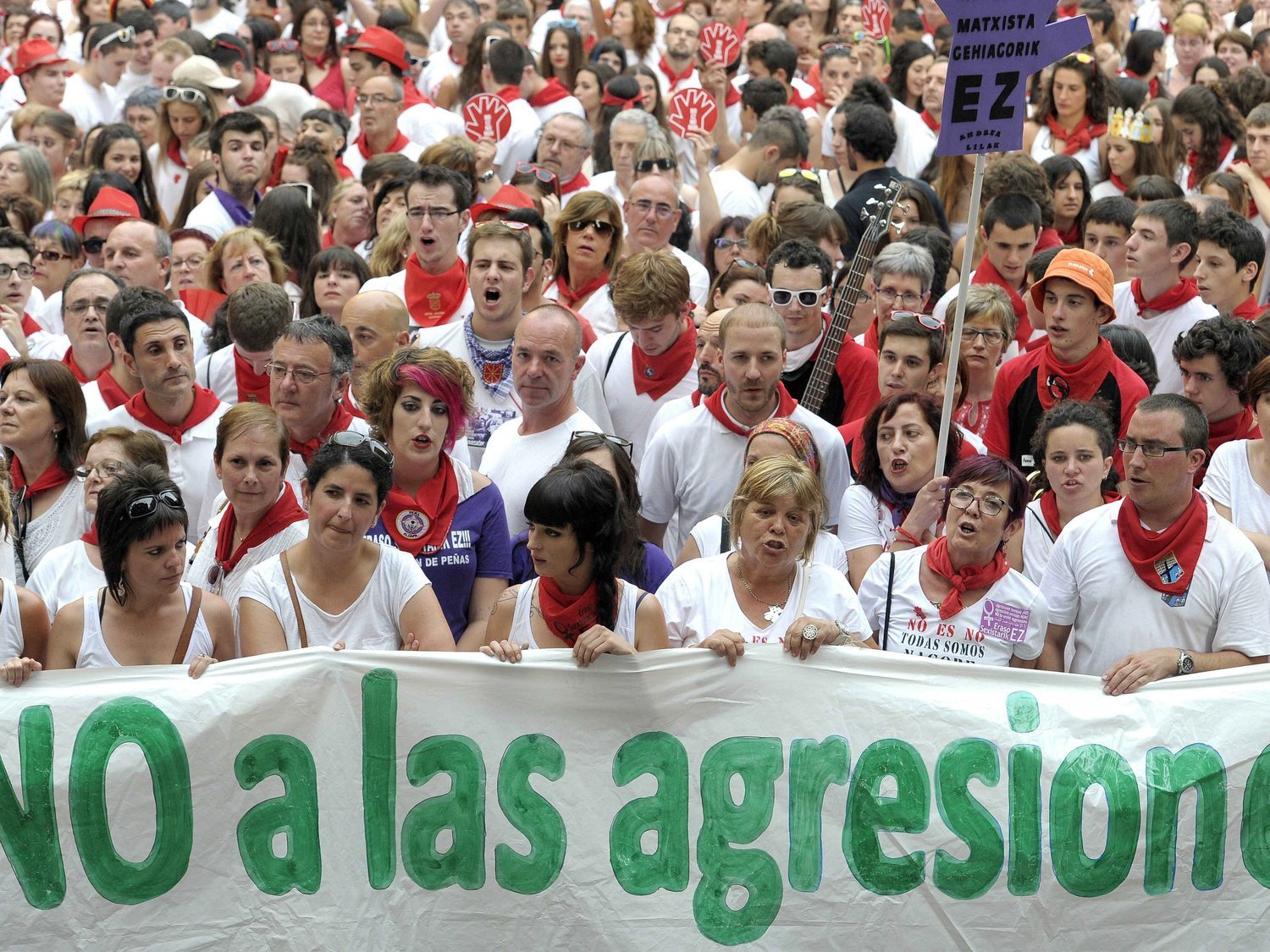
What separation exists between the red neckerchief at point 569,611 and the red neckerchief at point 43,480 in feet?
6.21

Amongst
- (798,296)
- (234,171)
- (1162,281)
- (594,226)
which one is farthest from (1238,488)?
(234,171)

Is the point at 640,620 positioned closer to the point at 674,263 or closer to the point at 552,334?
the point at 552,334

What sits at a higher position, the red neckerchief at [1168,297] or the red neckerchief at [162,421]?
the red neckerchief at [1168,297]

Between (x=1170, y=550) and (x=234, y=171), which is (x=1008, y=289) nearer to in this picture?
(x=1170, y=550)

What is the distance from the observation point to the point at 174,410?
6.43 metres

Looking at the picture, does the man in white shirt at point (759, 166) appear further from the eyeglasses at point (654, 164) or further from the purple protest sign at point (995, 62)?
the purple protest sign at point (995, 62)

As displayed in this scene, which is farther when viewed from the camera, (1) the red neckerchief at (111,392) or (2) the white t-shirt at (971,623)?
(1) the red neckerchief at (111,392)

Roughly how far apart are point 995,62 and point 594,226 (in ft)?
8.73

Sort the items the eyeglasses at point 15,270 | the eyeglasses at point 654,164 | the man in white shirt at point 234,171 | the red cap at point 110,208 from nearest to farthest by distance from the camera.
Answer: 1. the eyeglasses at point 15,270
2. the red cap at point 110,208
3. the eyeglasses at point 654,164
4. the man in white shirt at point 234,171

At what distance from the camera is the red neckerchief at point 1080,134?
36.2 feet

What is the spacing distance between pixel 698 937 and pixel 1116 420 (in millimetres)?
2754

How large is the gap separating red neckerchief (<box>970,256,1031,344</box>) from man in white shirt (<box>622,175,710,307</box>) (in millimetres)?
1325

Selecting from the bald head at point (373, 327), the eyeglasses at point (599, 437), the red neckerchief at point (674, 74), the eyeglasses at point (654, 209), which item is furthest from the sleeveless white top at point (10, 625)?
the red neckerchief at point (674, 74)

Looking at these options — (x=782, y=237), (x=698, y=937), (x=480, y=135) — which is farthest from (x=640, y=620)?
(x=480, y=135)
